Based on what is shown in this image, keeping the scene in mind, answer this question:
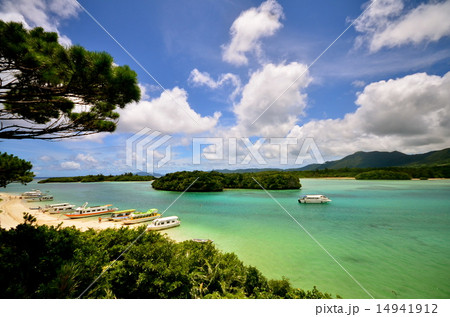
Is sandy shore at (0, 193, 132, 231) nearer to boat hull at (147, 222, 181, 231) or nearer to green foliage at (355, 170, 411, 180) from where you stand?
boat hull at (147, 222, 181, 231)

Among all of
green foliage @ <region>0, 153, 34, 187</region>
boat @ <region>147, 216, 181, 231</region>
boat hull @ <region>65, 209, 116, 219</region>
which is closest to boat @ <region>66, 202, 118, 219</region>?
boat hull @ <region>65, 209, 116, 219</region>

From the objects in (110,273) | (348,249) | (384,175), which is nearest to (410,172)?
(384,175)

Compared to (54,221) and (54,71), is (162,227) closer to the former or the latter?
(54,221)

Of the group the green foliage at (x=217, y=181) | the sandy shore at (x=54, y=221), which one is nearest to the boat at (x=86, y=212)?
the sandy shore at (x=54, y=221)

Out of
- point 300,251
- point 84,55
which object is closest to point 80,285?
point 84,55

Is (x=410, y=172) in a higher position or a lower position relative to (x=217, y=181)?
higher

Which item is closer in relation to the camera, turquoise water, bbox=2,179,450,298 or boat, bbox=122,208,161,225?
turquoise water, bbox=2,179,450,298
